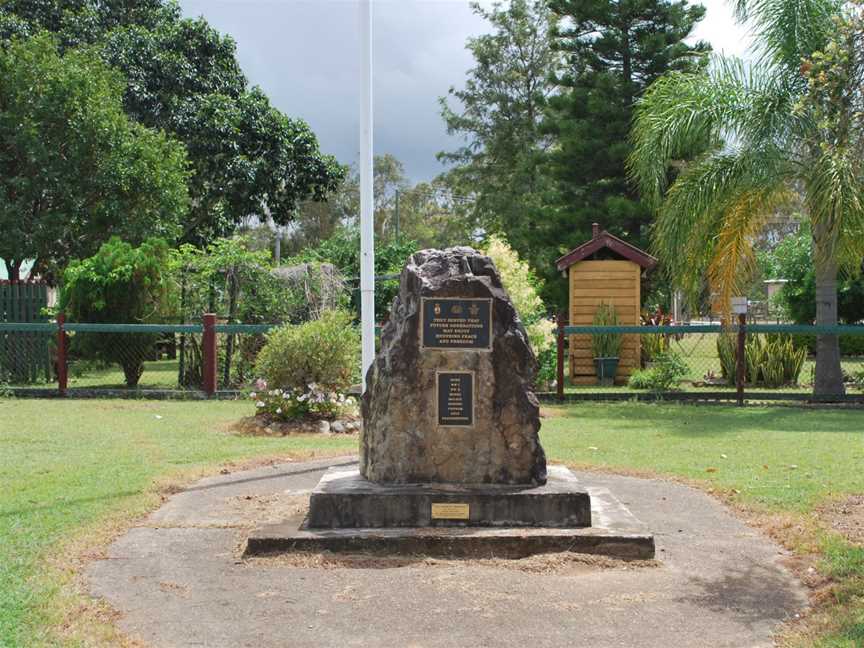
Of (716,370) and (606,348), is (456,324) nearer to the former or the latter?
(606,348)

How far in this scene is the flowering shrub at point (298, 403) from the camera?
12.1m

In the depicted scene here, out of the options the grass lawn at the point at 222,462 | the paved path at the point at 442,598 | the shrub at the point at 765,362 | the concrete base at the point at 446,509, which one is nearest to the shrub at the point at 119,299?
the grass lawn at the point at 222,462

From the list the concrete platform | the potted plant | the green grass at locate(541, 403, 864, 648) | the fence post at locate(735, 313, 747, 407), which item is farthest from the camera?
the potted plant

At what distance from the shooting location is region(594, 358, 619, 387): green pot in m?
18.7

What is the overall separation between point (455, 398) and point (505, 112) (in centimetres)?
3501

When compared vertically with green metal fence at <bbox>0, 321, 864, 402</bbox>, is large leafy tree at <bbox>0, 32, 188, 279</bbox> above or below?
above

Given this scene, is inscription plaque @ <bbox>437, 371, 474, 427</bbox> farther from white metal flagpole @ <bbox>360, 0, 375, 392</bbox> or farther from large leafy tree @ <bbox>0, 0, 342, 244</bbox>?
large leafy tree @ <bbox>0, 0, 342, 244</bbox>

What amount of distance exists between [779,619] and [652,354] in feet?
48.3

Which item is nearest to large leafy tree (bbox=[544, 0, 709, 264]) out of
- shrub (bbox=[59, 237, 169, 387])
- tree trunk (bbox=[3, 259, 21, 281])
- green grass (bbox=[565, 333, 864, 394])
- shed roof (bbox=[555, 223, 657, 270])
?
green grass (bbox=[565, 333, 864, 394])

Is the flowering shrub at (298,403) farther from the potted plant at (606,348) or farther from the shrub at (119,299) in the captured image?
the potted plant at (606,348)

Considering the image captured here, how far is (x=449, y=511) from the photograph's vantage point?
20.6 ft

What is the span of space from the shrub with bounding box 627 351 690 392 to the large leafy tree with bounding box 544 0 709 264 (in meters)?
9.35

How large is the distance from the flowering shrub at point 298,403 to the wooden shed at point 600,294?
7.98 meters

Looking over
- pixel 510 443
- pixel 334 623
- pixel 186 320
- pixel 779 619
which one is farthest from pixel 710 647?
pixel 186 320
